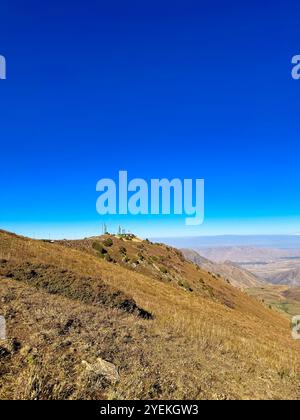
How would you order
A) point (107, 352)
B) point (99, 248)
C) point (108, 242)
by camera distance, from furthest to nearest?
point (108, 242), point (99, 248), point (107, 352)

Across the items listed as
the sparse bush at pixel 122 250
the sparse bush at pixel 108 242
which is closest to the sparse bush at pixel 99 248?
the sparse bush at pixel 108 242

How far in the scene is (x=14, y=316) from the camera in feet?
41.6

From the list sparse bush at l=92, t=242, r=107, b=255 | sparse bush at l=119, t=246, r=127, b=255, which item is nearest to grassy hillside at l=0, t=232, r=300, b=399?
sparse bush at l=92, t=242, r=107, b=255

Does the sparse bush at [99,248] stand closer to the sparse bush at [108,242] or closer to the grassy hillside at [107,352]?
the sparse bush at [108,242]

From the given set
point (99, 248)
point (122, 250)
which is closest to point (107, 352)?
point (99, 248)

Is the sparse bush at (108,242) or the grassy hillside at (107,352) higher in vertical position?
the sparse bush at (108,242)

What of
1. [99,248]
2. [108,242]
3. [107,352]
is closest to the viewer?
[107,352]

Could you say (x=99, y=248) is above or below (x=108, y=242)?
below

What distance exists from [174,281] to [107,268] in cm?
2529

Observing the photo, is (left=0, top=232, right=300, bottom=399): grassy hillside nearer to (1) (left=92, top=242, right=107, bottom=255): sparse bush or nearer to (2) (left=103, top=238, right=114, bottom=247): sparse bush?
(1) (left=92, top=242, right=107, bottom=255): sparse bush

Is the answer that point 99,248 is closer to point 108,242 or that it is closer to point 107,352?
point 108,242

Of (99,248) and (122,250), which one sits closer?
(99,248)

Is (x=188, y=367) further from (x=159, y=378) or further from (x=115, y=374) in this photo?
(x=115, y=374)
